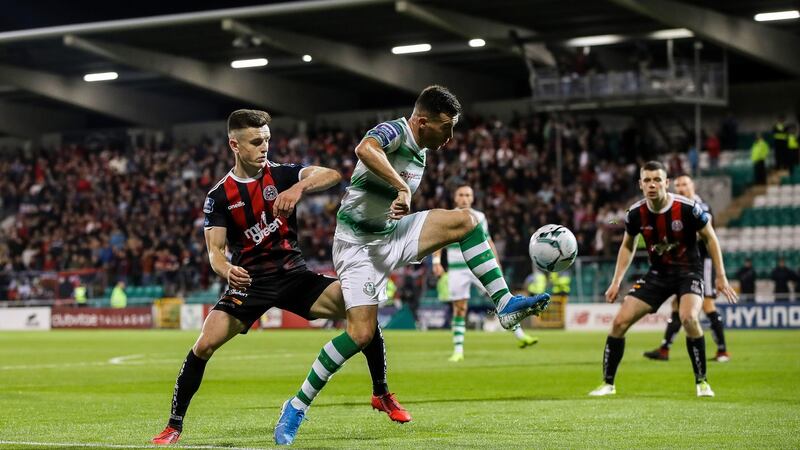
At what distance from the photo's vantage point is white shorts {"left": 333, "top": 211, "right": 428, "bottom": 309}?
855 centimetres

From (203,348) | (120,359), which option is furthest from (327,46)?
(203,348)

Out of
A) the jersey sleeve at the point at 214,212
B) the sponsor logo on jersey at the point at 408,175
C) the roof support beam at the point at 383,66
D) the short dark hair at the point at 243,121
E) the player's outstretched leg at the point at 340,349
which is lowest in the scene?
the player's outstretched leg at the point at 340,349

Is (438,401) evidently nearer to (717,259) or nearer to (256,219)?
(717,259)

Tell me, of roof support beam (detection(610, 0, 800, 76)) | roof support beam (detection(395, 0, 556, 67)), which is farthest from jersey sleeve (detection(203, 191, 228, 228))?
roof support beam (detection(395, 0, 556, 67))

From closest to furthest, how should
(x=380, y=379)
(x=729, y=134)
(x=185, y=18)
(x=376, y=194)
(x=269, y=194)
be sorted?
(x=269, y=194) → (x=376, y=194) → (x=380, y=379) → (x=729, y=134) → (x=185, y=18)

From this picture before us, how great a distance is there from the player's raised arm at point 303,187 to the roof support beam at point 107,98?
4383 cm

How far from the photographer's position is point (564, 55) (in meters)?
42.5

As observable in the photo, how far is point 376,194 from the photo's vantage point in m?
8.62

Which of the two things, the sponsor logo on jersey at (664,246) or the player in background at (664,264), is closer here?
the player in background at (664,264)

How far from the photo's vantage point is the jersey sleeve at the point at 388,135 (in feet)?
27.2

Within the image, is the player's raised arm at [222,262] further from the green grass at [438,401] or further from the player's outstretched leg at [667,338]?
the player's outstretched leg at [667,338]

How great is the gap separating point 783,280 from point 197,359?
25671 mm

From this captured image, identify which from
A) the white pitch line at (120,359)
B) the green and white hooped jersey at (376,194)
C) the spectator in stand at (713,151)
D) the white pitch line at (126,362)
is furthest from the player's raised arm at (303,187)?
the spectator in stand at (713,151)

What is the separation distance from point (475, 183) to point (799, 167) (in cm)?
1011
